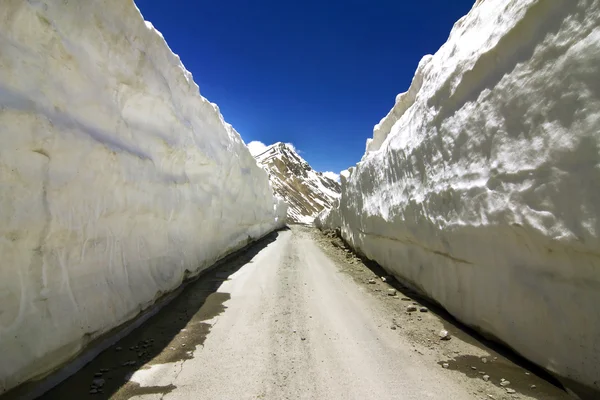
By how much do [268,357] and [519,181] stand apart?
145 inches

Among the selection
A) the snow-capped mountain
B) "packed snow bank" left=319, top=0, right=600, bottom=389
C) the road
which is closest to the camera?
"packed snow bank" left=319, top=0, right=600, bottom=389

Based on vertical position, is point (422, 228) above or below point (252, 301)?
above

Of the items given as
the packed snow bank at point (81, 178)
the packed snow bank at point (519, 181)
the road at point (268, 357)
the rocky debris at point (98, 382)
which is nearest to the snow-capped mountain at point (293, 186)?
the packed snow bank at point (81, 178)

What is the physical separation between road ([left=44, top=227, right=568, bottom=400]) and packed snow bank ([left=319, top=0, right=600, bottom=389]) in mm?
1083

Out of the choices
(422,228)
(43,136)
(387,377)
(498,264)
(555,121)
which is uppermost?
(43,136)

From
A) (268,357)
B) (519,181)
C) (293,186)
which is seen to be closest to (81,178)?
(268,357)

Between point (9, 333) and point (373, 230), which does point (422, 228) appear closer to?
point (373, 230)

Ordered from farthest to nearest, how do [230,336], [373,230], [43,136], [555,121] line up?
[373,230] < [230,336] < [43,136] < [555,121]

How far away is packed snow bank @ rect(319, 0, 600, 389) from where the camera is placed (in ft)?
9.30

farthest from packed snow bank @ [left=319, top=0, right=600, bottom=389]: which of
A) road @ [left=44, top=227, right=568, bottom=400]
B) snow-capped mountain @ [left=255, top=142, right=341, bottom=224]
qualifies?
snow-capped mountain @ [left=255, top=142, right=341, bottom=224]

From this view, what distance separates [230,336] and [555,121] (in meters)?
4.81

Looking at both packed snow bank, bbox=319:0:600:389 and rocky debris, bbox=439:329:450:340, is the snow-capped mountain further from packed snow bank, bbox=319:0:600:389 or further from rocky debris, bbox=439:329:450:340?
rocky debris, bbox=439:329:450:340

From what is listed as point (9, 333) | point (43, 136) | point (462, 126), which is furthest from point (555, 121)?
point (9, 333)

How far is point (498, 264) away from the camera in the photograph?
3.96 meters
